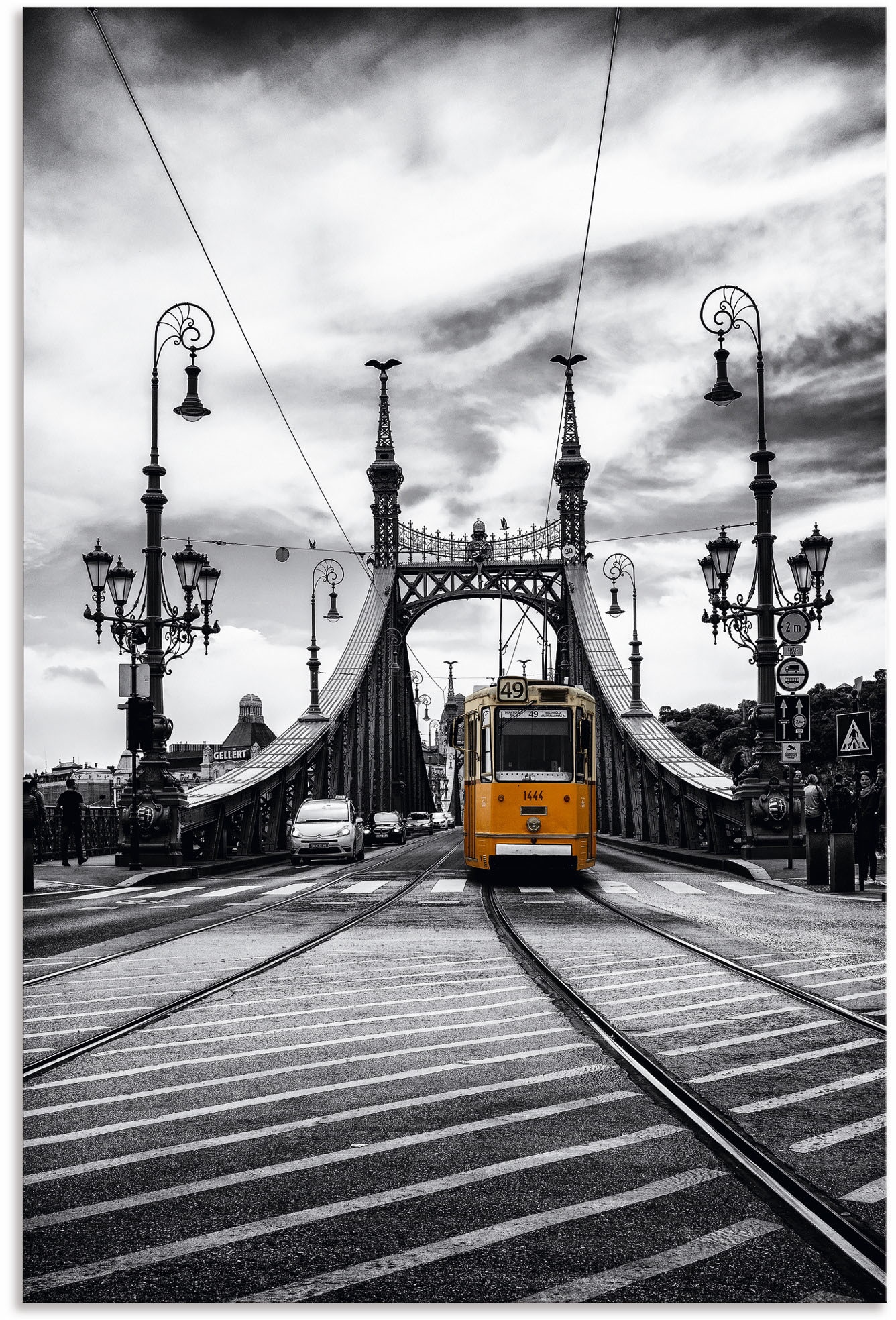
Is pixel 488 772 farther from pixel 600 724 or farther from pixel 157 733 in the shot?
pixel 600 724

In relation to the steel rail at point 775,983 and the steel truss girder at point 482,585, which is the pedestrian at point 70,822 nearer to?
the steel rail at point 775,983

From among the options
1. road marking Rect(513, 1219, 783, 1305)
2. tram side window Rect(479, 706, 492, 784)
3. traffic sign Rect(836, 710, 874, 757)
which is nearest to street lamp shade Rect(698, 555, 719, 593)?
tram side window Rect(479, 706, 492, 784)

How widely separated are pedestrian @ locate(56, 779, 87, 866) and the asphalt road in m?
11.2

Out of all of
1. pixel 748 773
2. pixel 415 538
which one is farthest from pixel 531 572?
pixel 748 773

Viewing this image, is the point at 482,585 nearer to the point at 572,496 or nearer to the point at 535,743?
the point at 572,496

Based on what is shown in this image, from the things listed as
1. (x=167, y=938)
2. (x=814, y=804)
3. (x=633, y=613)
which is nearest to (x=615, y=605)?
(x=633, y=613)

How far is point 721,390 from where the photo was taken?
9.01 metres

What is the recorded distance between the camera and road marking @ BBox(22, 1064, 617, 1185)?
3.86 metres

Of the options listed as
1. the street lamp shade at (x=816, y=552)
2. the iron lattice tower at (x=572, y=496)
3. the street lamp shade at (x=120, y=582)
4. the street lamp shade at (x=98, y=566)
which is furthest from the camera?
the iron lattice tower at (x=572, y=496)

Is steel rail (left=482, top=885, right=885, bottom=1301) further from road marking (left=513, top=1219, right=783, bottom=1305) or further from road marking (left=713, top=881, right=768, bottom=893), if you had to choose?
road marking (left=713, top=881, right=768, bottom=893)

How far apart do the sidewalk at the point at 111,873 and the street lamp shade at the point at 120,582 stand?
4093mm

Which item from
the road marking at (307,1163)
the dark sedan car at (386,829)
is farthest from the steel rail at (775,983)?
the dark sedan car at (386,829)

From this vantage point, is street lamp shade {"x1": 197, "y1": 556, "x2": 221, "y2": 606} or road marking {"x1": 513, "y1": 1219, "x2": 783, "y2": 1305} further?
street lamp shade {"x1": 197, "y1": 556, "x2": 221, "y2": 606}

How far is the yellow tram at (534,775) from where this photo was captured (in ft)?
57.8
